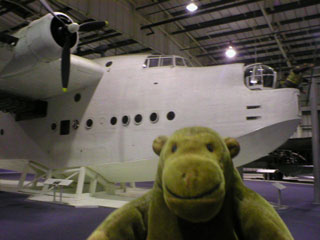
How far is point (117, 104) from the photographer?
7.08 metres

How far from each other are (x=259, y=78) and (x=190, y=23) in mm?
9233

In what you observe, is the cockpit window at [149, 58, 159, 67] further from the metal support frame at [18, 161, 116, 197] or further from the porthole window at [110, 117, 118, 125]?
the metal support frame at [18, 161, 116, 197]

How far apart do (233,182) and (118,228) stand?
34.0 inches

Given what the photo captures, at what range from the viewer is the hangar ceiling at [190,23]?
11.5 metres

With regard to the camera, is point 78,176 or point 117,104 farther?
point 78,176

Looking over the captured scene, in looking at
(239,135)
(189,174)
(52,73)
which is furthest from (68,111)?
(189,174)

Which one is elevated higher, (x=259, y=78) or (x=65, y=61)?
(x=65, y=61)

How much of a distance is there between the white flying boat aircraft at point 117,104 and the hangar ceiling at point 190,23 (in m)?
2.44

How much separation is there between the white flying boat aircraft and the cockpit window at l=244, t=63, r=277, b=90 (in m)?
0.02

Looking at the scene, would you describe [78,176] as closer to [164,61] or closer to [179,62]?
[164,61]

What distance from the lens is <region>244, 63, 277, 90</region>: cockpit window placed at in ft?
19.2

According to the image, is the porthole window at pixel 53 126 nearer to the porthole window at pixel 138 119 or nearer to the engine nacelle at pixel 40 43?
the engine nacelle at pixel 40 43

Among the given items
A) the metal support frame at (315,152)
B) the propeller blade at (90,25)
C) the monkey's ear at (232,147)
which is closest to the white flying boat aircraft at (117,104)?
the propeller blade at (90,25)

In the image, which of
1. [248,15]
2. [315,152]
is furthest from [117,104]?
[248,15]
